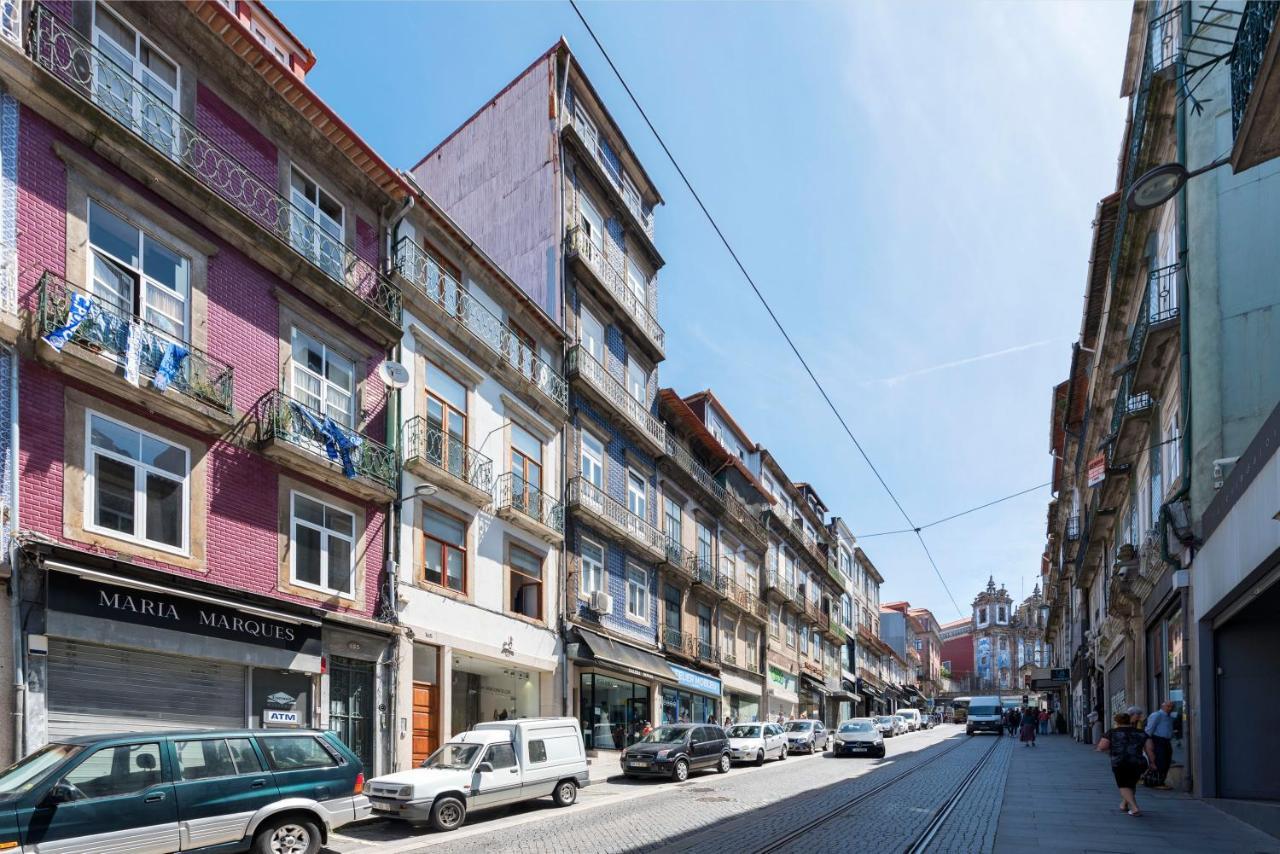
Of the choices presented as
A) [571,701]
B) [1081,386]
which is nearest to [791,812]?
[571,701]

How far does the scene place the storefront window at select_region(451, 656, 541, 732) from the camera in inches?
858

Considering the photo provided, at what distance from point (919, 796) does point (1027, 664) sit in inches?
4045

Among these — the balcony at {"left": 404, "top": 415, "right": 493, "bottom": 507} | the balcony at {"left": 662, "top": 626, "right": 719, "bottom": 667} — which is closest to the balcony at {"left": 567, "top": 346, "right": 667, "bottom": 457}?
the balcony at {"left": 404, "top": 415, "right": 493, "bottom": 507}

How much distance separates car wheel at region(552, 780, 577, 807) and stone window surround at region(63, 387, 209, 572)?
706 cm

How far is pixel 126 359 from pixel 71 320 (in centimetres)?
91

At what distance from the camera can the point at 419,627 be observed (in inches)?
755

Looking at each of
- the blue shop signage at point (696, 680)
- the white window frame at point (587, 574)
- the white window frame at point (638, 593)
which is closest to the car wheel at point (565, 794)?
the white window frame at point (587, 574)

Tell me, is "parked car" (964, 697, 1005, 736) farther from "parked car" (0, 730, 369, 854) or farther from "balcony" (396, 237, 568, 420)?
"parked car" (0, 730, 369, 854)

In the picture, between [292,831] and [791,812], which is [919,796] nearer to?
[791,812]

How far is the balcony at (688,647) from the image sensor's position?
105 feet

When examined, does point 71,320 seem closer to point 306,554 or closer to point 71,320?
point 71,320

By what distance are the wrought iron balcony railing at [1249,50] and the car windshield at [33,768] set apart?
12987 mm

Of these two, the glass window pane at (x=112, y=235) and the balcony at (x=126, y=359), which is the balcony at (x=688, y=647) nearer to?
the balcony at (x=126, y=359)

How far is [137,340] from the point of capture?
532 inches
